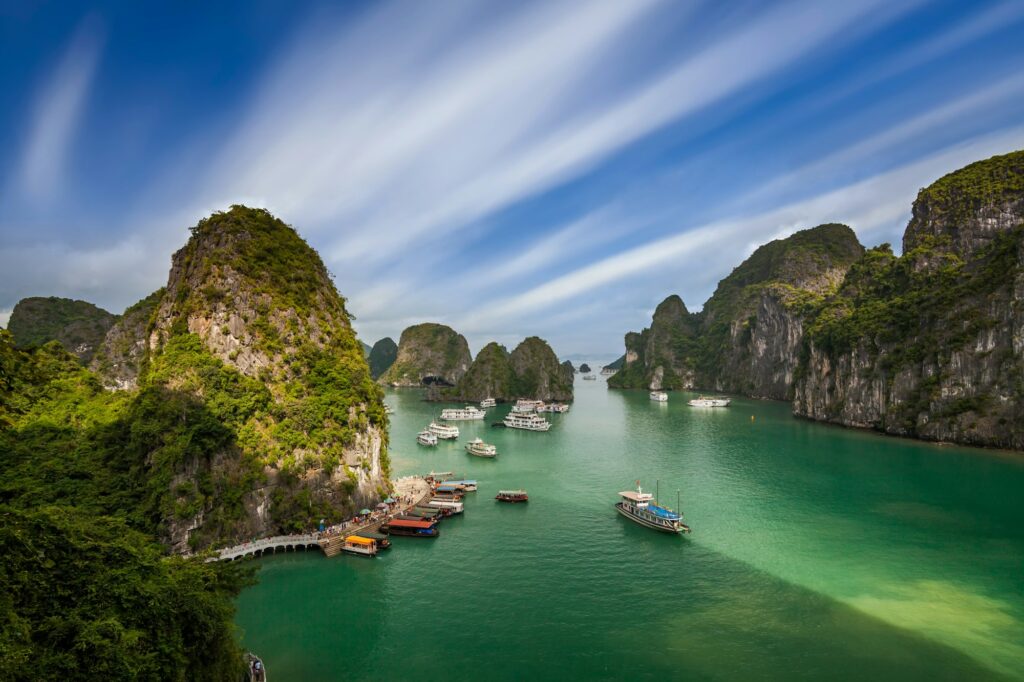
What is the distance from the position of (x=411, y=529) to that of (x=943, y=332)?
300 ft

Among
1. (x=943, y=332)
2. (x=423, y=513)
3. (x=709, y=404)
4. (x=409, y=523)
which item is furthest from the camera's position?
(x=709, y=404)

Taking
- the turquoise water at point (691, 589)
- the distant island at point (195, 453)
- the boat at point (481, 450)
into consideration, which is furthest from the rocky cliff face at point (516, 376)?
the distant island at point (195, 453)

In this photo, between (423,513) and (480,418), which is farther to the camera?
(480,418)

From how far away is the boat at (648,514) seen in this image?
42719 millimetres

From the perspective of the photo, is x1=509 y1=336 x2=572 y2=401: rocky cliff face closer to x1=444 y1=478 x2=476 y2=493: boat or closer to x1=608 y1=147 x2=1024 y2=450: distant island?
x1=608 y1=147 x2=1024 y2=450: distant island

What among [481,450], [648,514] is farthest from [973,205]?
[481,450]

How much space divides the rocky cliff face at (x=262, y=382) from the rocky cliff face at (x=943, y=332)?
287 feet

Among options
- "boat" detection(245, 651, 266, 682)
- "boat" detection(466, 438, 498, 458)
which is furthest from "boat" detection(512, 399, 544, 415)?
"boat" detection(245, 651, 266, 682)

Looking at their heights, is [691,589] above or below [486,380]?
below

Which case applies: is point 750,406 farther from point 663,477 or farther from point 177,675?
point 177,675

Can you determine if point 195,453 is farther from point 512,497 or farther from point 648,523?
point 648,523

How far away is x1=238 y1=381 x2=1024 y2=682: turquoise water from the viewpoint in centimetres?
2519

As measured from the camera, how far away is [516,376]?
170875mm

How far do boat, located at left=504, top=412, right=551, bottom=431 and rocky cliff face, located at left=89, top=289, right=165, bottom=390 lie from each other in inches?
2658
